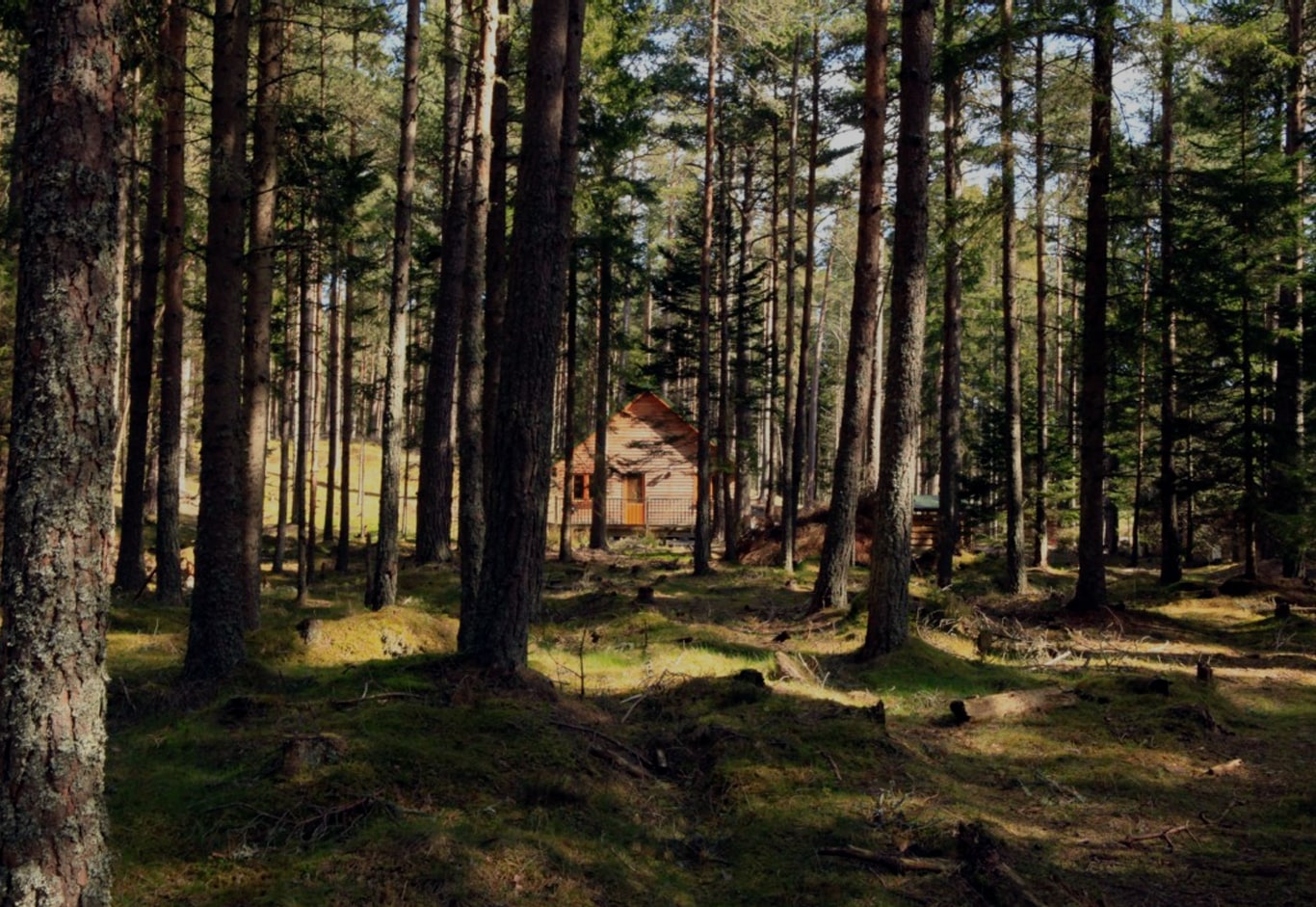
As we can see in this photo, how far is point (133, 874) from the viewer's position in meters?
4.68

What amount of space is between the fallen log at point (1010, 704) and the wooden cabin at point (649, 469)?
96.2ft

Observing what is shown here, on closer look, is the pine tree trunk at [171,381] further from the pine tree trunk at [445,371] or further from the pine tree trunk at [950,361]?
the pine tree trunk at [950,361]

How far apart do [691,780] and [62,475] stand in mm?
4835

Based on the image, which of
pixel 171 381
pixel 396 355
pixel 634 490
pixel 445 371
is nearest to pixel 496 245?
pixel 445 371

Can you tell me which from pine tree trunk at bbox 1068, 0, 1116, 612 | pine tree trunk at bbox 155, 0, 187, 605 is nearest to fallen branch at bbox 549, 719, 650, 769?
pine tree trunk at bbox 155, 0, 187, 605

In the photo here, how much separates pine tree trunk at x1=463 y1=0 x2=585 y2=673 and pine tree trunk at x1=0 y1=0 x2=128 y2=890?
351 centimetres

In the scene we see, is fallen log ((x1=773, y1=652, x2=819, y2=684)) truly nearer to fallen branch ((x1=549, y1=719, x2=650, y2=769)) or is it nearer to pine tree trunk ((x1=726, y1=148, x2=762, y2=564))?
fallen branch ((x1=549, y1=719, x2=650, y2=769))

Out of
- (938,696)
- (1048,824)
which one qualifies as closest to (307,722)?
(1048,824)

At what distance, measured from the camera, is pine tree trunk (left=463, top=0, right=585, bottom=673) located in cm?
749

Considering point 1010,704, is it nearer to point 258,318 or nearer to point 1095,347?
point 1095,347

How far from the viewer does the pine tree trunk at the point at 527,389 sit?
7492 mm

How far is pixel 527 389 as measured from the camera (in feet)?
24.8

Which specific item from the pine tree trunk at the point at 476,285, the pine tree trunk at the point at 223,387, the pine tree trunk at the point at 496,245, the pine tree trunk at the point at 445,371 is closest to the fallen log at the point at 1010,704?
the pine tree trunk at the point at 476,285

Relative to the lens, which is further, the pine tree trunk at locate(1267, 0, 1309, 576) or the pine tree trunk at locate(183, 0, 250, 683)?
the pine tree trunk at locate(1267, 0, 1309, 576)
